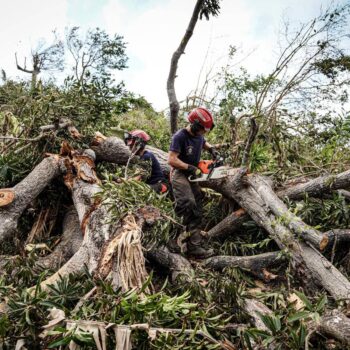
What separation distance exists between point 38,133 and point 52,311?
3.09 meters

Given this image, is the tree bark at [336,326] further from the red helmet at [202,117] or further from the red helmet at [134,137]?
the red helmet at [134,137]

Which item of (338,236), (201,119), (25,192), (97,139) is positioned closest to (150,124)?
(97,139)

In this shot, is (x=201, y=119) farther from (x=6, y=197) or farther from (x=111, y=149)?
(x=6, y=197)

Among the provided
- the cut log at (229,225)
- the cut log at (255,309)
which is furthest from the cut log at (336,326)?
the cut log at (229,225)

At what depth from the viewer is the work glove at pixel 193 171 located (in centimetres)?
413

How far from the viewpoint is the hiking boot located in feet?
13.1

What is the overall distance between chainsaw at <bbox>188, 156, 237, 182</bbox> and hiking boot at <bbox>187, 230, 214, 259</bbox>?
641 millimetres

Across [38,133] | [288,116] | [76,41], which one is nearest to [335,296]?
[288,116]

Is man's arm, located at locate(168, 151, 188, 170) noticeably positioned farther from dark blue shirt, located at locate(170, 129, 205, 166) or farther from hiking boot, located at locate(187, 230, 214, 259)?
hiking boot, located at locate(187, 230, 214, 259)

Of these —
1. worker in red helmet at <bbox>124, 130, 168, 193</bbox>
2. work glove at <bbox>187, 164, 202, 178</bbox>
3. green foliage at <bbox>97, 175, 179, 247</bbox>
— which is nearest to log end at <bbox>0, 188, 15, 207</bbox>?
green foliage at <bbox>97, 175, 179, 247</bbox>

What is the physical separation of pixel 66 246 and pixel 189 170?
1617mm

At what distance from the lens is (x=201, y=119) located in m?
4.10

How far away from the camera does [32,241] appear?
414cm

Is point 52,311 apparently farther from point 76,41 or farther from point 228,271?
point 76,41
